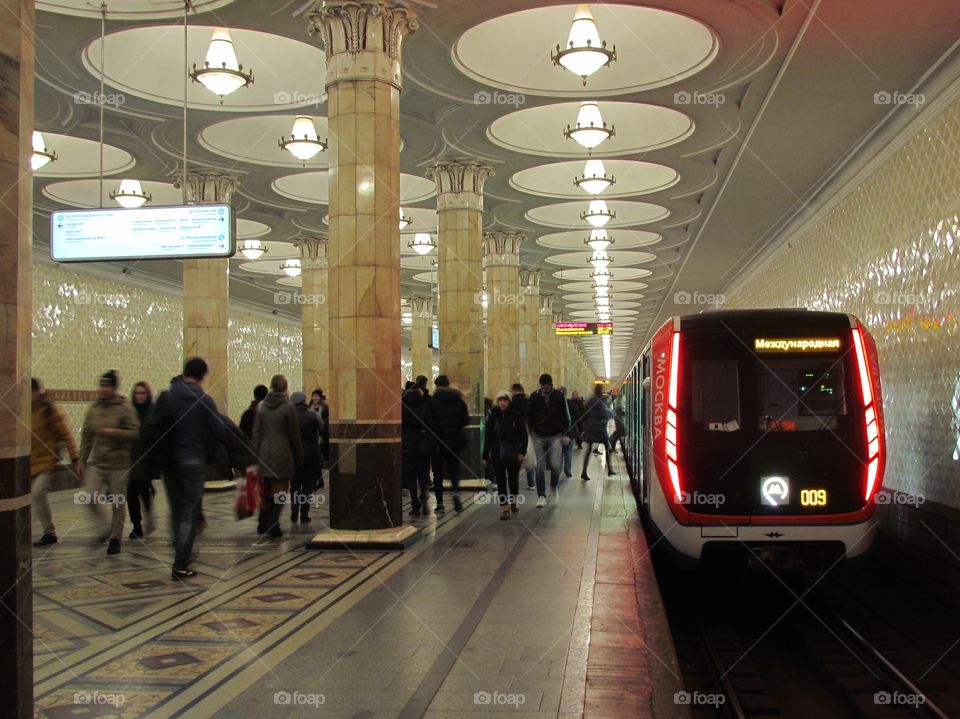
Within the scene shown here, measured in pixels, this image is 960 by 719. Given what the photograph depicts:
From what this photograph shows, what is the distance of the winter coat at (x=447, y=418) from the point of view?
1316cm

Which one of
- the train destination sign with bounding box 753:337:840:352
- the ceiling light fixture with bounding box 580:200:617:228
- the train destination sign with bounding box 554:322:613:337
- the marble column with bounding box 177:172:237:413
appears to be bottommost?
the train destination sign with bounding box 753:337:840:352

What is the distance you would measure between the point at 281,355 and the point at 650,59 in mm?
32935

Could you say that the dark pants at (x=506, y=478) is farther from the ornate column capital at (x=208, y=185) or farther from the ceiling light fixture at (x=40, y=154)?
the ornate column capital at (x=208, y=185)

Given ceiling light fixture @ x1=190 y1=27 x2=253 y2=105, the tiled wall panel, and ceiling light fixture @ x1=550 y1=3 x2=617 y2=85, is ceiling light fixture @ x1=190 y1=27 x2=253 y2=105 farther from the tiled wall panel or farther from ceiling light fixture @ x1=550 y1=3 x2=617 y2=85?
the tiled wall panel

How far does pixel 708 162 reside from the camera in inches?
741

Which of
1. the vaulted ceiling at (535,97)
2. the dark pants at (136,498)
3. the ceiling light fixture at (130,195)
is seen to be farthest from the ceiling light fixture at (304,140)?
the dark pants at (136,498)

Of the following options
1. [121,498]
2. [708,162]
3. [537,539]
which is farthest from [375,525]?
[708,162]

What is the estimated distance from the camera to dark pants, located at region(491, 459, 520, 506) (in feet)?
42.5

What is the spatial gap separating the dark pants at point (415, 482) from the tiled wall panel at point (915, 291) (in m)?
6.31

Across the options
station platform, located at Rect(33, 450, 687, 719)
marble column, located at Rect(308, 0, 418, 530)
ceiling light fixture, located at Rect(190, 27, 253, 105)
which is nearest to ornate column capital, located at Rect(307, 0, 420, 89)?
marble column, located at Rect(308, 0, 418, 530)

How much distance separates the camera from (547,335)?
4403cm

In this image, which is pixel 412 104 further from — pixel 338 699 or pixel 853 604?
pixel 338 699

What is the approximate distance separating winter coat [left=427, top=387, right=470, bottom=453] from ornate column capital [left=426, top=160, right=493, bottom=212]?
6331mm

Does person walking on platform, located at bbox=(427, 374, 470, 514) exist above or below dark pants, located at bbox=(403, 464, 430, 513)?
above
